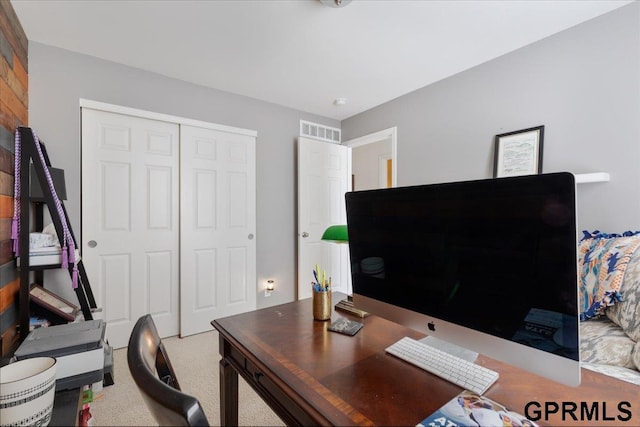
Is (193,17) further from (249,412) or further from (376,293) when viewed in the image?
(249,412)

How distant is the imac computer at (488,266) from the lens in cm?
67

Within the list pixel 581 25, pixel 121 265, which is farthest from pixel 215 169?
pixel 581 25

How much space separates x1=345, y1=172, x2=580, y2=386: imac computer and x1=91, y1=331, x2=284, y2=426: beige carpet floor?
1.19 metres

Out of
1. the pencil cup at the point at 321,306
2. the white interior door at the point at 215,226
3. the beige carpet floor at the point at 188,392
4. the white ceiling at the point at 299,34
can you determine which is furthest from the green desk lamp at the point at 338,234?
the white interior door at the point at 215,226

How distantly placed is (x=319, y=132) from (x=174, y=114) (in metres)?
1.73

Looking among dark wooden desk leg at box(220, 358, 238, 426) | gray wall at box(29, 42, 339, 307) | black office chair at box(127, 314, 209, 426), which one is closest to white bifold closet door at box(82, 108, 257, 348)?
gray wall at box(29, 42, 339, 307)

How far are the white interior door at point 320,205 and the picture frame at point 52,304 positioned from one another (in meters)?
2.12

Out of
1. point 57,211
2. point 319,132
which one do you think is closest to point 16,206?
point 57,211

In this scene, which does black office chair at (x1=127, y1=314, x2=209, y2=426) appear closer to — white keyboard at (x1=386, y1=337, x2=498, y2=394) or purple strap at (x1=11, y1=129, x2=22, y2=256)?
white keyboard at (x1=386, y1=337, x2=498, y2=394)

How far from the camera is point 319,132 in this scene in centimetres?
389

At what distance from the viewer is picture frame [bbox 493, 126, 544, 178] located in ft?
7.57

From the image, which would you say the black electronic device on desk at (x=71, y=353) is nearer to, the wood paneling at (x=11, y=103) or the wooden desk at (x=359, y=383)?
the wooden desk at (x=359, y=383)

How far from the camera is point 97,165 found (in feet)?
8.16

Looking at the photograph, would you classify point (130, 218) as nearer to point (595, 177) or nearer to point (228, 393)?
point (228, 393)
